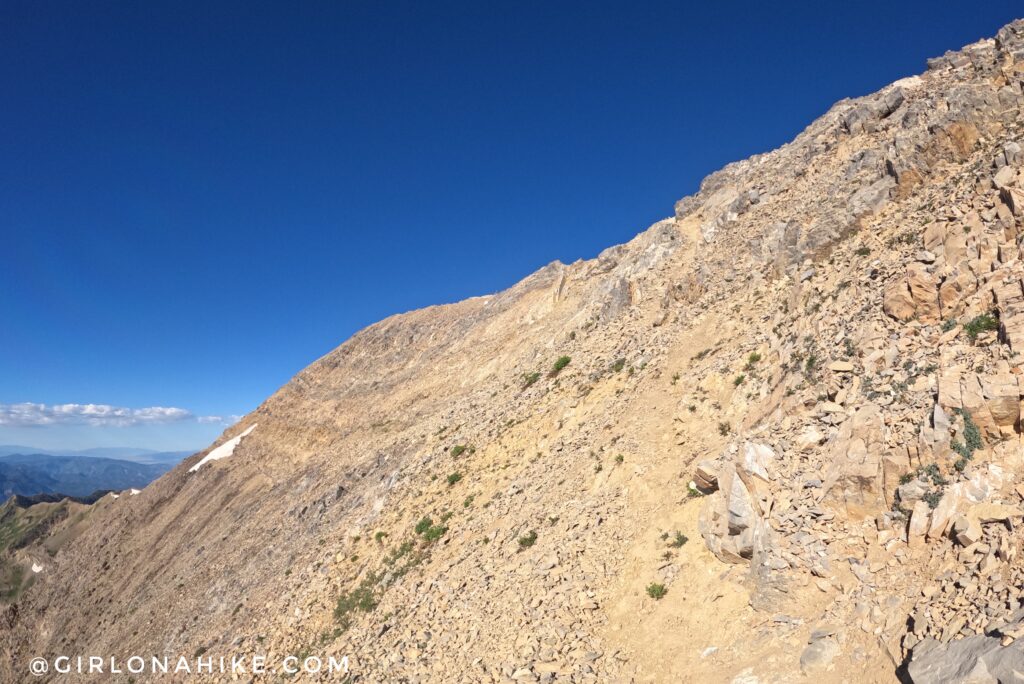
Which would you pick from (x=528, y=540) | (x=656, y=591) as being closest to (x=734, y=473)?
(x=656, y=591)

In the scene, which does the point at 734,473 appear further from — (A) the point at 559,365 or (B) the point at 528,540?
(A) the point at 559,365

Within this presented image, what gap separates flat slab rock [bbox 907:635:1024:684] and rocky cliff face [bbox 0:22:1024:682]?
4 centimetres

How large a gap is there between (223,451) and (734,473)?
5268 cm

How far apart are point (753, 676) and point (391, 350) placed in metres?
47.4

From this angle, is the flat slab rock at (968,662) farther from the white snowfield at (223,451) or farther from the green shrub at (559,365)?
the white snowfield at (223,451)

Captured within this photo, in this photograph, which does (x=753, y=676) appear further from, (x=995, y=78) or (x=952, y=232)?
(x=995, y=78)

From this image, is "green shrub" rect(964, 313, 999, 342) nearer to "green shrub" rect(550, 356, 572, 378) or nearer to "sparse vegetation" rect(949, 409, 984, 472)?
"sparse vegetation" rect(949, 409, 984, 472)

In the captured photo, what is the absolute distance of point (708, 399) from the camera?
1547 centimetres

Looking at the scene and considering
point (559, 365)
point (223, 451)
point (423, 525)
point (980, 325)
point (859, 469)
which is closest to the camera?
point (859, 469)

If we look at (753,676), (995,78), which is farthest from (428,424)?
(995,78)

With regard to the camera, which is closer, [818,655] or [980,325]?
[818,655]

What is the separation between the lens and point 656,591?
432 inches

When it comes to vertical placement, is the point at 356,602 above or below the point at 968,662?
below

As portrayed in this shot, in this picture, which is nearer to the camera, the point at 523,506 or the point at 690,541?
the point at 690,541
